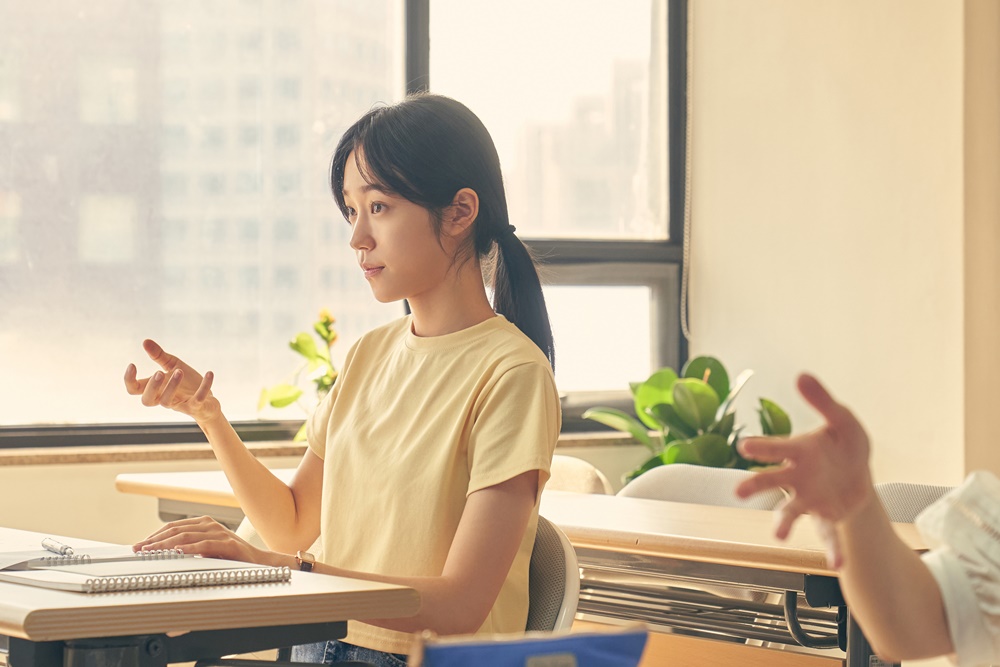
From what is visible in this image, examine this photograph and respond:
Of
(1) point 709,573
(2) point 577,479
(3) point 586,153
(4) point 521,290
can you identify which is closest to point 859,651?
(1) point 709,573

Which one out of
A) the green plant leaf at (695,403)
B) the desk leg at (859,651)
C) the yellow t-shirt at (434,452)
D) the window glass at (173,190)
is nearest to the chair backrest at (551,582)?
the yellow t-shirt at (434,452)

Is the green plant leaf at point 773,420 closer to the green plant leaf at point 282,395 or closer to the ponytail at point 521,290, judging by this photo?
the green plant leaf at point 282,395

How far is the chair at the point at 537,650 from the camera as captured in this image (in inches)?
27.5

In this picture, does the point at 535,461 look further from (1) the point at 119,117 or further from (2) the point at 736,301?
(2) the point at 736,301

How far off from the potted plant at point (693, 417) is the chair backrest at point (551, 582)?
7.43ft

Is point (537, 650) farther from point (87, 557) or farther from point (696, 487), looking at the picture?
point (696, 487)

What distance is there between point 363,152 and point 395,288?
180mm

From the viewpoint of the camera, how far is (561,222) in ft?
14.9

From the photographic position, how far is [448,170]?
162 centimetres

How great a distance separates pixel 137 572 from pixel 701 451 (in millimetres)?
2742

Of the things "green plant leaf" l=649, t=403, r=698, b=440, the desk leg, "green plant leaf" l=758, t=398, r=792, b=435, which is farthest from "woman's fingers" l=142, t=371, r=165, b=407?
"green plant leaf" l=758, t=398, r=792, b=435

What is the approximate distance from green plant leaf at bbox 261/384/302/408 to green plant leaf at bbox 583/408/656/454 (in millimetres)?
967

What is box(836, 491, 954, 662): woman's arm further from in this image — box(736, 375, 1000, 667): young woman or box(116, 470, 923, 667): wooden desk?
box(116, 470, 923, 667): wooden desk

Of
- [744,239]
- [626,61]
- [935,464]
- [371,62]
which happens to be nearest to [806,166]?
[744,239]
